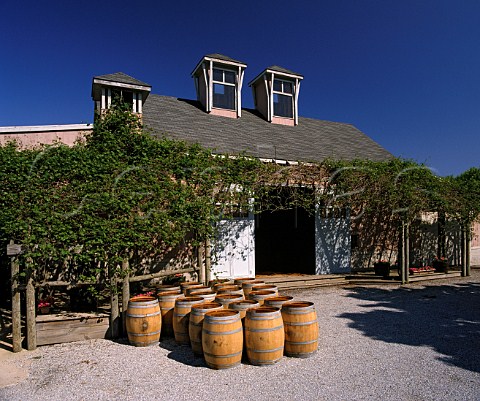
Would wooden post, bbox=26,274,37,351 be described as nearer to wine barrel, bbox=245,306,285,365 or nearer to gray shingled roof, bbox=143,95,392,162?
wine barrel, bbox=245,306,285,365

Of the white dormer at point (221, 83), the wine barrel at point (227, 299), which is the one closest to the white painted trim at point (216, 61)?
the white dormer at point (221, 83)

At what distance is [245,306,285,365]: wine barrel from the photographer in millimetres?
4793

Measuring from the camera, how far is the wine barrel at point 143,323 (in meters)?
5.70

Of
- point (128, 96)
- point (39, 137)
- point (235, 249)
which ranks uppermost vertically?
point (128, 96)

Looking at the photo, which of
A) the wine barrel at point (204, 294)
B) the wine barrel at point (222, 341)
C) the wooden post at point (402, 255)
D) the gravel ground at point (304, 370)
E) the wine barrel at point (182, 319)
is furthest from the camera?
the wooden post at point (402, 255)

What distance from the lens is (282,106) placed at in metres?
17.0

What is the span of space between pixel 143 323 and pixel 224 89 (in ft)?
40.2

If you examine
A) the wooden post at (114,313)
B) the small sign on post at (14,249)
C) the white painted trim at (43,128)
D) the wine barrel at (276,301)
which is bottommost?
the wooden post at (114,313)

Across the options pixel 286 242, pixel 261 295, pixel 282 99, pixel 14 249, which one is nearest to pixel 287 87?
pixel 282 99

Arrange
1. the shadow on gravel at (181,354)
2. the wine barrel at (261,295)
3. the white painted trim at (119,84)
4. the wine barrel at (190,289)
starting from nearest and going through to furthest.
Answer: the shadow on gravel at (181,354) → the wine barrel at (261,295) → the wine barrel at (190,289) → the white painted trim at (119,84)

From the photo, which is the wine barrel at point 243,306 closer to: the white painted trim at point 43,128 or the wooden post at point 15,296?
the wooden post at point 15,296

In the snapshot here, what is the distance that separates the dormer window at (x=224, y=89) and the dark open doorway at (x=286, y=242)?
5293mm

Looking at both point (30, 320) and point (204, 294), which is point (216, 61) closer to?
point (204, 294)

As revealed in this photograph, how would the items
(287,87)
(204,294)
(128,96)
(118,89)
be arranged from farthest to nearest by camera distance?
1. (287,87)
2. (128,96)
3. (118,89)
4. (204,294)
